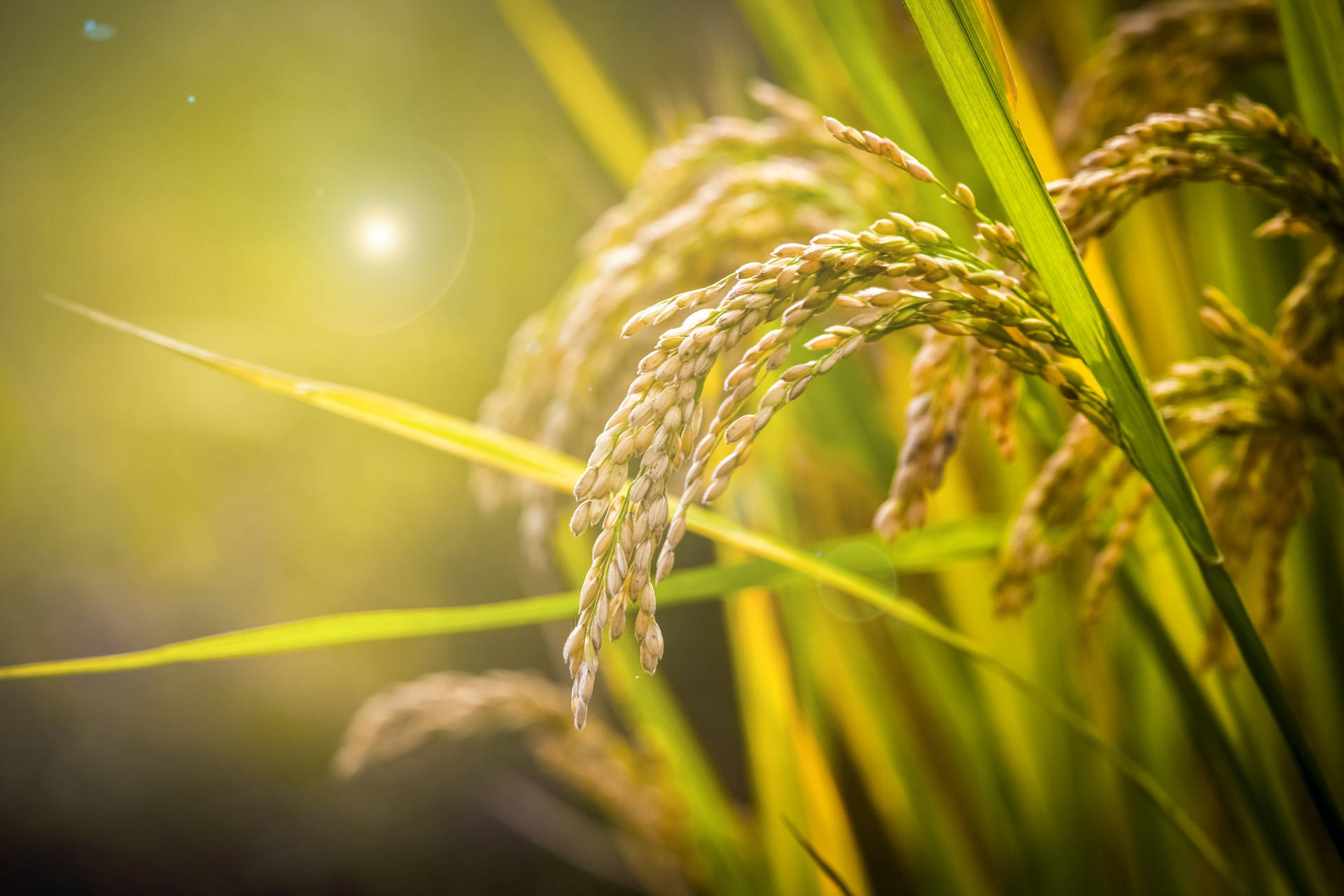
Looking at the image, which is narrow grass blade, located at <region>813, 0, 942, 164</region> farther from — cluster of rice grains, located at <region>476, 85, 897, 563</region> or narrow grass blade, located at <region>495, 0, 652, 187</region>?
narrow grass blade, located at <region>495, 0, 652, 187</region>

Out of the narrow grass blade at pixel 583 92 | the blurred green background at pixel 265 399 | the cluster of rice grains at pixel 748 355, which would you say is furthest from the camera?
the blurred green background at pixel 265 399

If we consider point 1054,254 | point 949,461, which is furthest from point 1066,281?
point 949,461

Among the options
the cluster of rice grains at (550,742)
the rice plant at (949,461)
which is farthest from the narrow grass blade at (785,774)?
the cluster of rice grains at (550,742)

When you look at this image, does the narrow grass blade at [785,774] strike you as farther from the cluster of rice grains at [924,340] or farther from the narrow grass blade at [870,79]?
the narrow grass blade at [870,79]

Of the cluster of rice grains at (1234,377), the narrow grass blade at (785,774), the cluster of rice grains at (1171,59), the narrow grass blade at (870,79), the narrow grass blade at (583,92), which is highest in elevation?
the narrow grass blade at (583,92)

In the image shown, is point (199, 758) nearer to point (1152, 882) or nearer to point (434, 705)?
point (434, 705)

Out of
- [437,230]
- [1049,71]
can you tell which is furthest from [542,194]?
[1049,71]

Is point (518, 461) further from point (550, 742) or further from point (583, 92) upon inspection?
point (583, 92)
